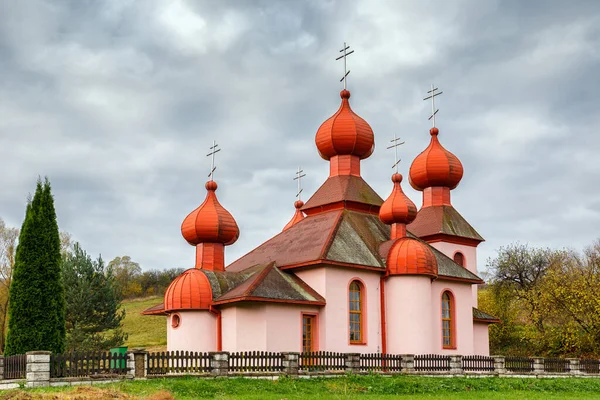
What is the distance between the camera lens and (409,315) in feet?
87.6

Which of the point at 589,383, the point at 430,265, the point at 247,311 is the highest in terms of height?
the point at 430,265

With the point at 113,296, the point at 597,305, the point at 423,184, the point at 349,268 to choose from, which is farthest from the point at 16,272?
the point at 597,305

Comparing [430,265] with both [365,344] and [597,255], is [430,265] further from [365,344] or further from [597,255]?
[597,255]

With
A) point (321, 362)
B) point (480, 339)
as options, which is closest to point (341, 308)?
point (321, 362)

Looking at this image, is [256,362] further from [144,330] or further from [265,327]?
[144,330]

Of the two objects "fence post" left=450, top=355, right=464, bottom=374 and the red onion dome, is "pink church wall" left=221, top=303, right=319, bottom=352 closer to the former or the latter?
the red onion dome

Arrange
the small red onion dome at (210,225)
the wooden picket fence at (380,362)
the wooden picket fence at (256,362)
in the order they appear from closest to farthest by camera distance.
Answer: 1. the wooden picket fence at (256,362)
2. the wooden picket fence at (380,362)
3. the small red onion dome at (210,225)

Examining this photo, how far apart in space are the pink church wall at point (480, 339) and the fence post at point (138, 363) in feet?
55.8

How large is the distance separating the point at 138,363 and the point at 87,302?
1775 cm

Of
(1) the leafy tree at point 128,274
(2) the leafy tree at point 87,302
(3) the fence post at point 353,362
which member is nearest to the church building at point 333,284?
(3) the fence post at point 353,362

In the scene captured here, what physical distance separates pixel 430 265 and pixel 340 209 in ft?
15.0

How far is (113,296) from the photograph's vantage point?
1474 inches

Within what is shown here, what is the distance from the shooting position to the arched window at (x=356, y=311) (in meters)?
26.5

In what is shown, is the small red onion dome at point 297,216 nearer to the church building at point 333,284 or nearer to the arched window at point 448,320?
the church building at point 333,284
